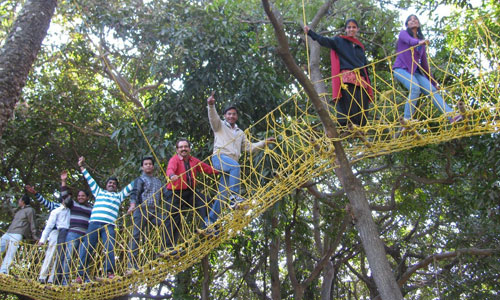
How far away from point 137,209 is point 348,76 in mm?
2024

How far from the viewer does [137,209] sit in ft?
12.9

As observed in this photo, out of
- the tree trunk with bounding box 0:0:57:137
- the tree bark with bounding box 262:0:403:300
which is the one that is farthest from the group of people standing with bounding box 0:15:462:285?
the tree trunk with bounding box 0:0:57:137

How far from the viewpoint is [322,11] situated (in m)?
4.98

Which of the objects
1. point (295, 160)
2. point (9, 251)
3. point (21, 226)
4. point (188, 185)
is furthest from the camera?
point (21, 226)

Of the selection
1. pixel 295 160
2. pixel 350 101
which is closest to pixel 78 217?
pixel 295 160

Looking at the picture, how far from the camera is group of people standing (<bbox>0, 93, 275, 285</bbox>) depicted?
3.48m

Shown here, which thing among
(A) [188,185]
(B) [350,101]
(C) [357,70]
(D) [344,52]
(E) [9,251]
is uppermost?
(D) [344,52]

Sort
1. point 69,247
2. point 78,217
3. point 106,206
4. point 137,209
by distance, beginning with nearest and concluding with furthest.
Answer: point 137,209
point 106,206
point 69,247
point 78,217

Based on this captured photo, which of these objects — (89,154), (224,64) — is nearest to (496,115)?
(224,64)

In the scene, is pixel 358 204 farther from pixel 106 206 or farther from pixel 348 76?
pixel 106 206

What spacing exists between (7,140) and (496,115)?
5522mm

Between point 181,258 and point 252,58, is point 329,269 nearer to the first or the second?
point 252,58

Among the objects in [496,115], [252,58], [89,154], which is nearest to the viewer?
[496,115]

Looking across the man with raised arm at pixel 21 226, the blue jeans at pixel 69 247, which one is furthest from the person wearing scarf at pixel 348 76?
the man with raised arm at pixel 21 226
